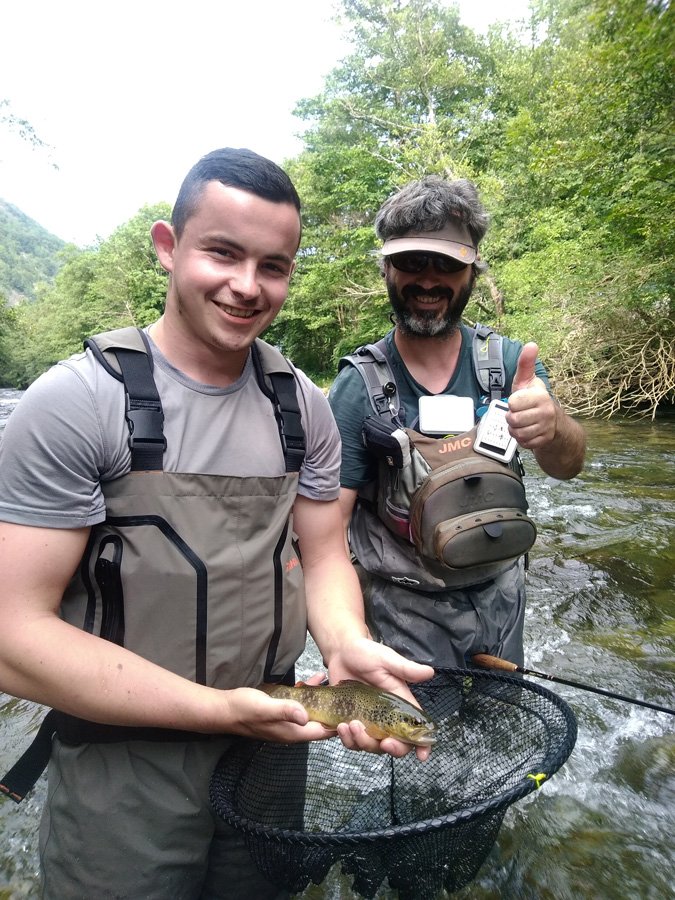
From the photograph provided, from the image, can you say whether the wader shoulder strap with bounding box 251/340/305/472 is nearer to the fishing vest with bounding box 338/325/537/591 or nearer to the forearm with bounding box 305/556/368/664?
the forearm with bounding box 305/556/368/664

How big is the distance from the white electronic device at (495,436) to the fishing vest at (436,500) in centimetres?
3

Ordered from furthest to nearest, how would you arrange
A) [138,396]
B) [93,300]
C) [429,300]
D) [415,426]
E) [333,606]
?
[93,300], [429,300], [415,426], [333,606], [138,396]

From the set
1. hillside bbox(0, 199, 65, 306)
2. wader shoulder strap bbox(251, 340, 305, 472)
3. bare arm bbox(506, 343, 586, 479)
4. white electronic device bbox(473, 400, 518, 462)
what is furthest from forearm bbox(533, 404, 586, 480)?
hillside bbox(0, 199, 65, 306)

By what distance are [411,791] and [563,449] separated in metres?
1.44

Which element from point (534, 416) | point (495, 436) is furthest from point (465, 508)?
point (534, 416)

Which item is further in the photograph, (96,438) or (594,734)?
(594,734)

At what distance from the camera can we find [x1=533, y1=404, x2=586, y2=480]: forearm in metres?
2.30

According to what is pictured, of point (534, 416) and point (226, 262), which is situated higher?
point (226, 262)

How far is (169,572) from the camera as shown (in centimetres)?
138

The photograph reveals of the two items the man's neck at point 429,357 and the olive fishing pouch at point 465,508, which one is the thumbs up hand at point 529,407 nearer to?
the olive fishing pouch at point 465,508

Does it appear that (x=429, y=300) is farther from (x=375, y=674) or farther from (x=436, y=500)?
(x=375, y=674)

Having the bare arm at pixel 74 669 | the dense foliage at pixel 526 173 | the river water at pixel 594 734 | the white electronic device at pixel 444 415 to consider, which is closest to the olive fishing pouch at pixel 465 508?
the white electronic device at pixel 444 415

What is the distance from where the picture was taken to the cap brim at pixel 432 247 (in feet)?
8.14

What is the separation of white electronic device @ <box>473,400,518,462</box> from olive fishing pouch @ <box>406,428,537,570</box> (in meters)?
0.03
